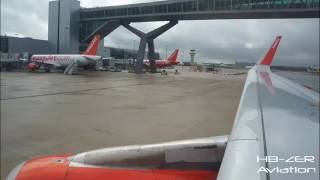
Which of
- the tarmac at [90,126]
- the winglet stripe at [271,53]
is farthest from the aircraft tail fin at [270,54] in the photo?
the tarmac at [90,126]

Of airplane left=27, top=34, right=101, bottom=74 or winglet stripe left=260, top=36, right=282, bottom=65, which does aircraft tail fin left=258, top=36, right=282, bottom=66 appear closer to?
winglet stripe left=260, top=36, right=282, bottom=65

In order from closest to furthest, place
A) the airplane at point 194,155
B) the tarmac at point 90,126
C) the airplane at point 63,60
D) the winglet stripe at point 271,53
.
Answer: the airplane at point 194,155
the winglet stripe at point 271,53
the tarmac at point 90,126
the airplane at point 63,60

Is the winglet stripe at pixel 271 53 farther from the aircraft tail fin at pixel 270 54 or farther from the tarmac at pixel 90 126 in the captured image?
the tarmac at pixel 90 126

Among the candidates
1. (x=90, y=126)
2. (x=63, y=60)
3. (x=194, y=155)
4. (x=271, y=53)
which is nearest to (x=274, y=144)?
(x=194, y=155)

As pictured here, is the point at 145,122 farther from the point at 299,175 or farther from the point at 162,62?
the point at 162,62

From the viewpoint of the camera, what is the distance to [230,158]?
1.92 metres

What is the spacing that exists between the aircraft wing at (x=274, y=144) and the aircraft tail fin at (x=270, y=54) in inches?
134

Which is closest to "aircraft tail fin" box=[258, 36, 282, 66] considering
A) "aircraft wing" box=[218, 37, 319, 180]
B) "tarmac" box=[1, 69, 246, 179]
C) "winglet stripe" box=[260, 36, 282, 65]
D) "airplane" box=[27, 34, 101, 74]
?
"winglet stripe" box=[260, 36, 282, 65]

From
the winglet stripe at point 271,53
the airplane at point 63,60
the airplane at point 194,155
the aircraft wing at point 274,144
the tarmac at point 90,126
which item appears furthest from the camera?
the airplane at point 63,60

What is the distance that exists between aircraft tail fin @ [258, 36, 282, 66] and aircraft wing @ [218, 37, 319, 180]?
3392 millimetres

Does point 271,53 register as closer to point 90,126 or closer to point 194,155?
point 90,126

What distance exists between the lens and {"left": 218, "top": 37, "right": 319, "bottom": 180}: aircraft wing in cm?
167

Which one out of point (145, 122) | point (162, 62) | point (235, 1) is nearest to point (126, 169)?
point (235, 1)

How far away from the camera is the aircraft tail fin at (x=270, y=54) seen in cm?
702
